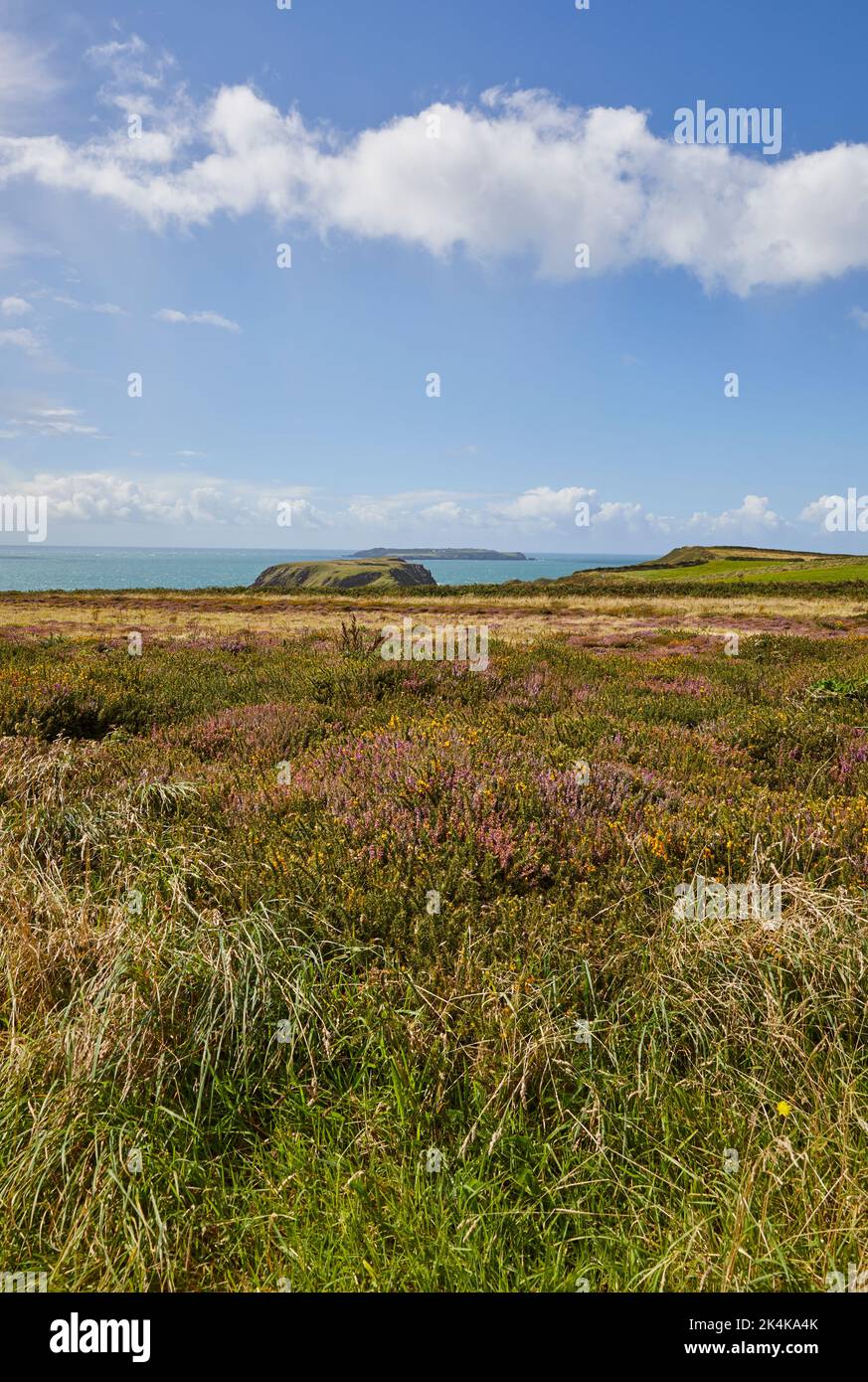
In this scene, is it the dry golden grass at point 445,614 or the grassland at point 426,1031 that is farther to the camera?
the dry golden grass at point 445,614

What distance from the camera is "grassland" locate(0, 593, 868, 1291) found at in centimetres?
200

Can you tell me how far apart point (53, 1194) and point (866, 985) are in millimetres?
3316

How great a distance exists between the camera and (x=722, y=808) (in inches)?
183

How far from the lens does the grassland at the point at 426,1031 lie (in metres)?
2.00

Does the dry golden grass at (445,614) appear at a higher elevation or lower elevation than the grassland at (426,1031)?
higher

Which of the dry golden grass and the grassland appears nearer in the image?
the grassland

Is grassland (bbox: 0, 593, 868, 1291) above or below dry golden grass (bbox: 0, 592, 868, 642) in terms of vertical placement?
below

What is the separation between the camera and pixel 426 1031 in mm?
2596

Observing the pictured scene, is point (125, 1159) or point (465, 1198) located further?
point (125, 1159)

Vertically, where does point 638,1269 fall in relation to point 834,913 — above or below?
below

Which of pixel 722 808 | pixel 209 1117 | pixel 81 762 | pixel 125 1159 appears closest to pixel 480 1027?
pixel 209 1117

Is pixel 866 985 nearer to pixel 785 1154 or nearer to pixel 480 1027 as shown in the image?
pixel 785 1154

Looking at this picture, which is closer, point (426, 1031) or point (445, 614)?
point (426, 1031)

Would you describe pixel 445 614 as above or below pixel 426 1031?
above
